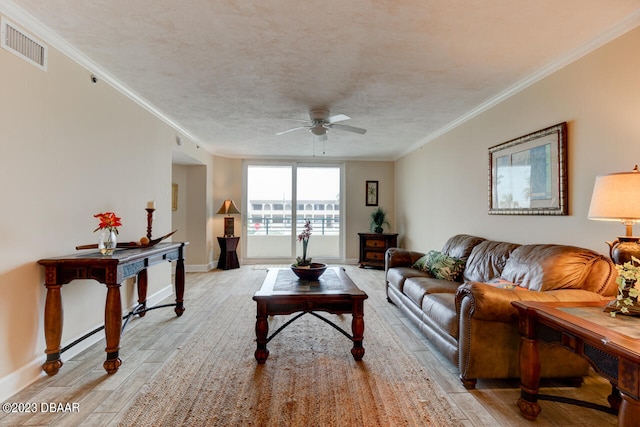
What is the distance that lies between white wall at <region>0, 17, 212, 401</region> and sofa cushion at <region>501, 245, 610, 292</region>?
137 inches

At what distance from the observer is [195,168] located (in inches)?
251

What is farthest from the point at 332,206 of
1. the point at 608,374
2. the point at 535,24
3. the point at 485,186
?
the point at 608,374

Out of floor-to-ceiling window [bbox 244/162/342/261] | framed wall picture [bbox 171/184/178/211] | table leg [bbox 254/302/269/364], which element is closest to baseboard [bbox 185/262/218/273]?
floor-to-ceiling window [bbox 244/162/342/261]

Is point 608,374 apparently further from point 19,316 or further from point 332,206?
point 332,206

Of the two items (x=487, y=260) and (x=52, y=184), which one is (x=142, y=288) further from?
(x=487, y=260)

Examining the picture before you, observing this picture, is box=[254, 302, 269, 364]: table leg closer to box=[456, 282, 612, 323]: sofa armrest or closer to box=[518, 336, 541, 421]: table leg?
box=[456, 282, 612, 323]: sofa armrest

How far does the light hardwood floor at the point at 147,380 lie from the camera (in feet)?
6.00

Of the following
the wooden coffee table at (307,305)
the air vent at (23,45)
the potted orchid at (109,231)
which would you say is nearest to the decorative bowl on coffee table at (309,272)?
the wooden coffee table at (307,305)

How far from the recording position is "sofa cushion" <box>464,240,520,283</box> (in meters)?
3.03

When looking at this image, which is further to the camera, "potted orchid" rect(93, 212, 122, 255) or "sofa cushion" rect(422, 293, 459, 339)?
"potted orchid" rect(93, 212, 122, 255)

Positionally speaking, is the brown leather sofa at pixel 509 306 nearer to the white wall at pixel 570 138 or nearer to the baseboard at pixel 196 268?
the white wall at pixel 570 138

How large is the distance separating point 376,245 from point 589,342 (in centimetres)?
523

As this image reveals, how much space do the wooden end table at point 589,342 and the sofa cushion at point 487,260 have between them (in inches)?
44.0

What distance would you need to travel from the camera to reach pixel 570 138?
263cm
